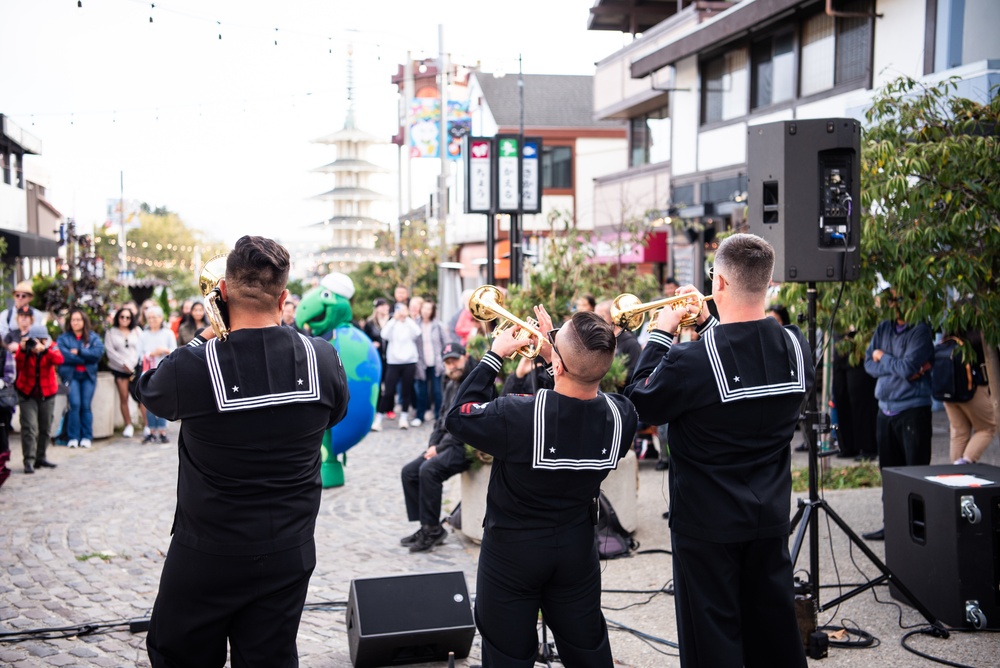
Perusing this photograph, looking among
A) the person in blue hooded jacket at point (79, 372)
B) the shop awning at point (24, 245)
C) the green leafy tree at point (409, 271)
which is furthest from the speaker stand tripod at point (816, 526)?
the shop awning at point (24, 245)

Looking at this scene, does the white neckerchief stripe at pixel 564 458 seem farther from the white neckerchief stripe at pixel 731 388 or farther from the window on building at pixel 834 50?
the window on building at pixel 834 50

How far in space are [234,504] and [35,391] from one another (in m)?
8.46

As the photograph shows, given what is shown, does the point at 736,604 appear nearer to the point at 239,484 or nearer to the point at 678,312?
the point at 678,312

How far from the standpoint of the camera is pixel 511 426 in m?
3.61

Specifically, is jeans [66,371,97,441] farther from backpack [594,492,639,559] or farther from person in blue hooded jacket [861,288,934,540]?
person in blue hooded jacket [861,288,934,540]

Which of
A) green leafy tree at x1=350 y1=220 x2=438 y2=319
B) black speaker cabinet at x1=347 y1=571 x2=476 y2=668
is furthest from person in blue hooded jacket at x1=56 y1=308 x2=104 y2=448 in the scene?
green leafy tree at x1=350 y1=220 x2=438 y2=319

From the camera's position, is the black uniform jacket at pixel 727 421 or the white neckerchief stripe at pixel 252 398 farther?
the black uniform jacket at pixel 727 421

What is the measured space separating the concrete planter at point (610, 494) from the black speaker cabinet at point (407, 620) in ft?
7.36

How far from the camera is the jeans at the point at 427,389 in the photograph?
46.1 feet

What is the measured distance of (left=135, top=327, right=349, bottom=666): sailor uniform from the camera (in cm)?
320

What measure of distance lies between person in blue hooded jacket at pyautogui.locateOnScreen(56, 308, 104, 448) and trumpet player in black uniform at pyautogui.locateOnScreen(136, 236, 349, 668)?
30.4ft

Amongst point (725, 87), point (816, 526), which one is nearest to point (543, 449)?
point (816, 526)

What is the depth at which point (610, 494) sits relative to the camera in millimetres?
7332

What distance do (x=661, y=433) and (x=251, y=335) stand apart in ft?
Result: 22.6
